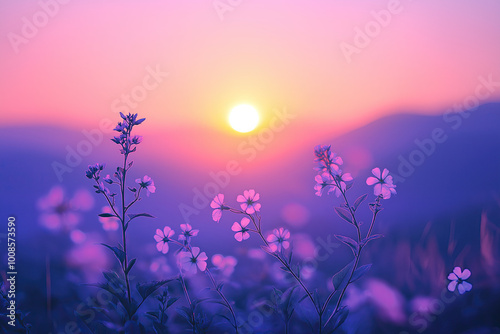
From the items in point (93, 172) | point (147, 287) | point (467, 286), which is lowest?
point (467, 286)

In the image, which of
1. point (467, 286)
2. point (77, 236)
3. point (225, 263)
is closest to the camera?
point (467, 286)

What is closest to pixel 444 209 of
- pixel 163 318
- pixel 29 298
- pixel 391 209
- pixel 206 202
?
pixel 391 209

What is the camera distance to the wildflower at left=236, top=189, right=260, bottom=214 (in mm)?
1260

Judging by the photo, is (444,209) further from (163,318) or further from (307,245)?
(163,318)

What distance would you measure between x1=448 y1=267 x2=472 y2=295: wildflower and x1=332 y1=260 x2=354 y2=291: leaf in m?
0.41

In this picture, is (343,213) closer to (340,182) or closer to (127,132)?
(340,182)

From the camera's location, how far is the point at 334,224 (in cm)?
179

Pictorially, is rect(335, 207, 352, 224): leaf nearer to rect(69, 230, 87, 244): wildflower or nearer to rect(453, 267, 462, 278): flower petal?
rect(453, 267, 462, 278): flower petal

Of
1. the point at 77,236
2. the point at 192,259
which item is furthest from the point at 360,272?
the point at 77,236

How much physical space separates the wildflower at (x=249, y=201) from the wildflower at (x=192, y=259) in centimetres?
21

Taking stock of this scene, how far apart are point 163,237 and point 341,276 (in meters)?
0.59

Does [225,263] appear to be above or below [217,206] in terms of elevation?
below

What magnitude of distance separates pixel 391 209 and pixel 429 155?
31 cm

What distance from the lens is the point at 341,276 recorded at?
1249mm
